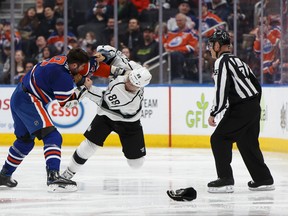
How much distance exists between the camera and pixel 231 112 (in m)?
6.98

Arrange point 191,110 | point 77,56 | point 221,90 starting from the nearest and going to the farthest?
point 221,90 < point 77,56 < point 191,110

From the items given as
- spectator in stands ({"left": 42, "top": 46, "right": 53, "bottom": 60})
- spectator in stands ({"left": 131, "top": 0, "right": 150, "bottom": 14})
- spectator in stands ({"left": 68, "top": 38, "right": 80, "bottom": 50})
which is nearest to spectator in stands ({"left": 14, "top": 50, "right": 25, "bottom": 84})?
spectator in stands ({"left": 42, "top": 46, "right": 53, "bottom": 60})

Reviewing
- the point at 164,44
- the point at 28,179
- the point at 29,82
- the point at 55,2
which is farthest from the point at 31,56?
the point at 29,82

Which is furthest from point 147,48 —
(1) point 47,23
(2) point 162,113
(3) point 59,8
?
(1) point 47,23

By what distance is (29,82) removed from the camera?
7.03m

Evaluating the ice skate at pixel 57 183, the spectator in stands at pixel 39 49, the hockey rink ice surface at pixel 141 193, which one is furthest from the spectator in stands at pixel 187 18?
the ice skate at pixel 57 183

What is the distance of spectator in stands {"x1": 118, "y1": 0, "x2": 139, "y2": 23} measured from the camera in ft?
44.1

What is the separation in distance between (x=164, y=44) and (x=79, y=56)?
640 cm

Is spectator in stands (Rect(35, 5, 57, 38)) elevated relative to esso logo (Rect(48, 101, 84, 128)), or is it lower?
elevated

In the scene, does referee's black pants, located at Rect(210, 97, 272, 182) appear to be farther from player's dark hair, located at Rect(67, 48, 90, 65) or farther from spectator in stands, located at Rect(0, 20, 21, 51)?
spectator in stands, located at Rect(0, 20, 21, 51)

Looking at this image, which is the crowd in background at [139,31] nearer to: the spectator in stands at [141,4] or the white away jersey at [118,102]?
the spectator in stands at [141,4]

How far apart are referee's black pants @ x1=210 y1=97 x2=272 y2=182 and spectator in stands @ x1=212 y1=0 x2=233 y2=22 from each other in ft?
20.1

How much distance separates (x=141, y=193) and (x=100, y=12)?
714 cm

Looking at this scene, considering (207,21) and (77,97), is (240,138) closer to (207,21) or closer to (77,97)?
(77,97)
